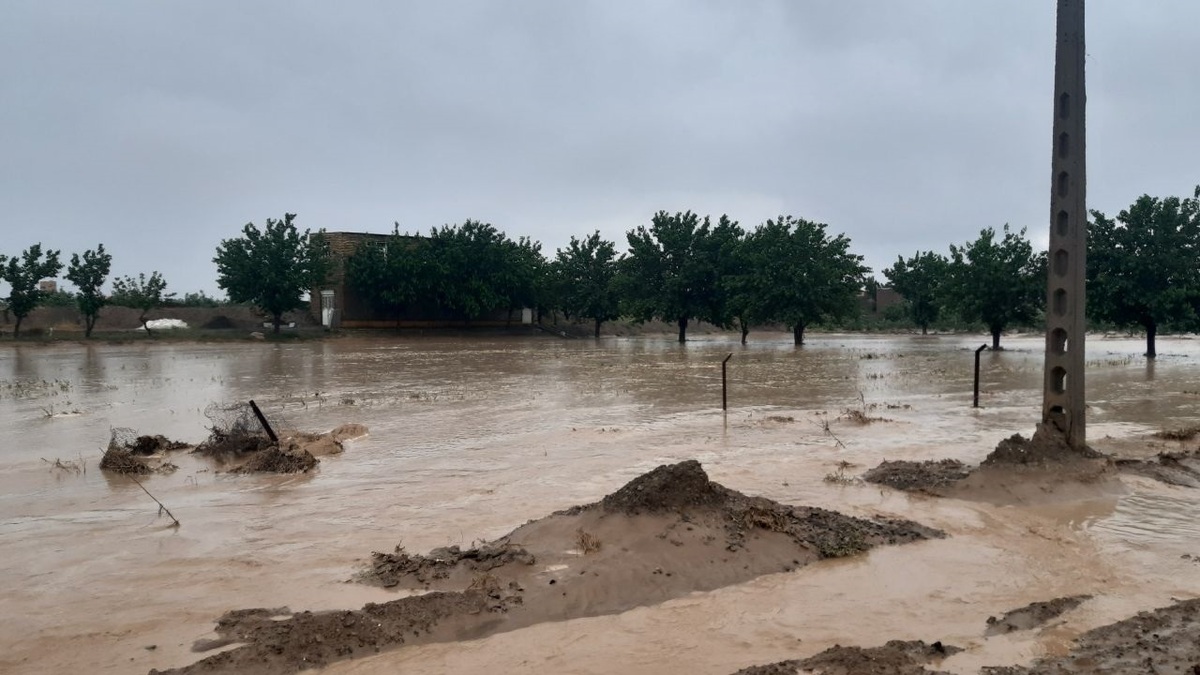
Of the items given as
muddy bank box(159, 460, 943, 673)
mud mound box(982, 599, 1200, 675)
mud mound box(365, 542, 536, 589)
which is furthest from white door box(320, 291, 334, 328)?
mud mound box(982, 599, 1200, 675)

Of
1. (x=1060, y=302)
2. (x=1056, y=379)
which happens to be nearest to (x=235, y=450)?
(x=1056, y=379)

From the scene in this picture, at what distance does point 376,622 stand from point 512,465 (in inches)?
233

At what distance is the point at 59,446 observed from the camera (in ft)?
42.2

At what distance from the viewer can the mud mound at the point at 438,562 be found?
603 cm

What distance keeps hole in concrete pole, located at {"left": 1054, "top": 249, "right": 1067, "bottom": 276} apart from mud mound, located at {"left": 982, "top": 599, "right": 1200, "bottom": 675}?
215 inches

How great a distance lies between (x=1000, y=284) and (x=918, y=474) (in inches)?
1340

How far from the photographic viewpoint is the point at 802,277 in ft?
145

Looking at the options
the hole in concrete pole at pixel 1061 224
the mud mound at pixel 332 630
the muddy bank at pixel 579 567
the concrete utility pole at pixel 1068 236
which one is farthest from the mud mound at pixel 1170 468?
the mud mound at pixel 332 630

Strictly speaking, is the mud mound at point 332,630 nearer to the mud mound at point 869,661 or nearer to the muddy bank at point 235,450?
the mud mound at point 869,661

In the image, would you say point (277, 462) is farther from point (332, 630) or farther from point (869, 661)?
point (869, 661)

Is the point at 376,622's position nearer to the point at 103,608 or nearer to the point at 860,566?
the point at 103,608

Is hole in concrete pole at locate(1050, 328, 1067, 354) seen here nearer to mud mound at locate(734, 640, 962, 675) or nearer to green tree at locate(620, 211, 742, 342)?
mud mound at locate(734, 640, 962, 675)

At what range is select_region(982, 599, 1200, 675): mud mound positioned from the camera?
423cm

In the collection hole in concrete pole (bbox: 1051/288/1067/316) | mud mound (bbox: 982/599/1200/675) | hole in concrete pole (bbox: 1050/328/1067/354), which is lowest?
mud mound (bbox: 982/599/1200/675)
